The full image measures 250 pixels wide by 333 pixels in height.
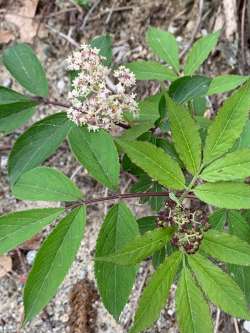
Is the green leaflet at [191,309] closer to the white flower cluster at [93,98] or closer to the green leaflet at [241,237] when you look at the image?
the green leaflet at [241,237]

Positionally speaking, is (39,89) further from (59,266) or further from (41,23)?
(41,23)

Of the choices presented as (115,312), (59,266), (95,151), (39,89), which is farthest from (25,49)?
(115,312)

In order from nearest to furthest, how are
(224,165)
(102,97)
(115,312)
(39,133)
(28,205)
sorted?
(224,165), (115,312), (102,97), (39,133), (28,205)

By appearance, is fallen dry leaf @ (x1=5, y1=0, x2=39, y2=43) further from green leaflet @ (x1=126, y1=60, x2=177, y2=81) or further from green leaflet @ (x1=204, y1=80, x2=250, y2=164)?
green leaflet @ (x1=204, y1=80, x2=250, y2=164)

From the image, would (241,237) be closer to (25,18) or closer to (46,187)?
(46,187)

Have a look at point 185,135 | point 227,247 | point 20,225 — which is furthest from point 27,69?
point 227,247

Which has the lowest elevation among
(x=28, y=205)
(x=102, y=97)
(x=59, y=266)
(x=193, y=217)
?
(x=28, y=205)

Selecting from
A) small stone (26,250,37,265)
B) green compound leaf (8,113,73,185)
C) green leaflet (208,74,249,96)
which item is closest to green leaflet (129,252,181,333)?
green compound leaf (8,113,73,185)

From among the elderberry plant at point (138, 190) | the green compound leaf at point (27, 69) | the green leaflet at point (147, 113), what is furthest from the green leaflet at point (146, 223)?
the green compound leaf at point (27, 69)
